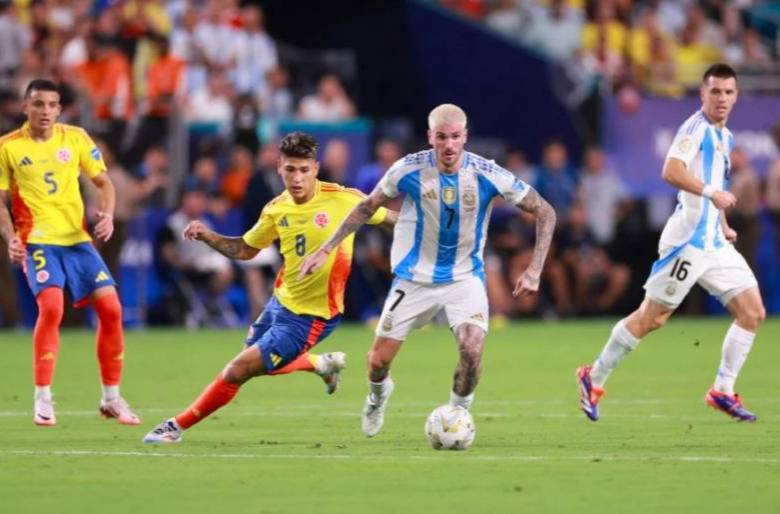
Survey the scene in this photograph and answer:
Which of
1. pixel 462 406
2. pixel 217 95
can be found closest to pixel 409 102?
pixel 217 95

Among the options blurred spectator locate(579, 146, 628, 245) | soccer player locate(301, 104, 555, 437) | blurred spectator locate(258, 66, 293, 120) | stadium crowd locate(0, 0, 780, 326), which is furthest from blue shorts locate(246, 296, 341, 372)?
blurred spectator locate(579, 146, 628, 245)

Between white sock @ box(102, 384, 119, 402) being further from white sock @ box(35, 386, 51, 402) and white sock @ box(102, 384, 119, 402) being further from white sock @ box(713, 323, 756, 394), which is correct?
white sock @ box(713, 323, 756, 394)

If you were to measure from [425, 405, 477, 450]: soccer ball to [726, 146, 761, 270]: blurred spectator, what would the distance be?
44.0 feet

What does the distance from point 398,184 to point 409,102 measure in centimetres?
1715

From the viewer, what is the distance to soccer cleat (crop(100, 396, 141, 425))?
13.2 meters

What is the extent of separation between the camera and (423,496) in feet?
30.1

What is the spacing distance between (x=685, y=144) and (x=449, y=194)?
240cm

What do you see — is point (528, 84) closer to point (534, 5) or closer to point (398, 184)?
point (534, 5)

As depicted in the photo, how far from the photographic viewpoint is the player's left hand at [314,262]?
11242 millimetres

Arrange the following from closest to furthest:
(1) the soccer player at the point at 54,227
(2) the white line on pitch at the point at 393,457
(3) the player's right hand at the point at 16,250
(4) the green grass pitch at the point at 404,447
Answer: (4) the green grass pitch at the point at 404,447 < (2) the white line on pitch at the point at 393,457 < (3) the player's right hand at the point at 16,250 < (1) the soccer player at the point at 54,227

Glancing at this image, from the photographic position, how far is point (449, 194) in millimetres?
11672

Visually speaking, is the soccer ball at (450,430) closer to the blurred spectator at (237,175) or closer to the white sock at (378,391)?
the white sock at (378,391)

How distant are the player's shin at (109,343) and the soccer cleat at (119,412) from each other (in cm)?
6

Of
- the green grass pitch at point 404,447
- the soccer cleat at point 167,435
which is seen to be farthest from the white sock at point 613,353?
the soccer cleat at point 167,435
